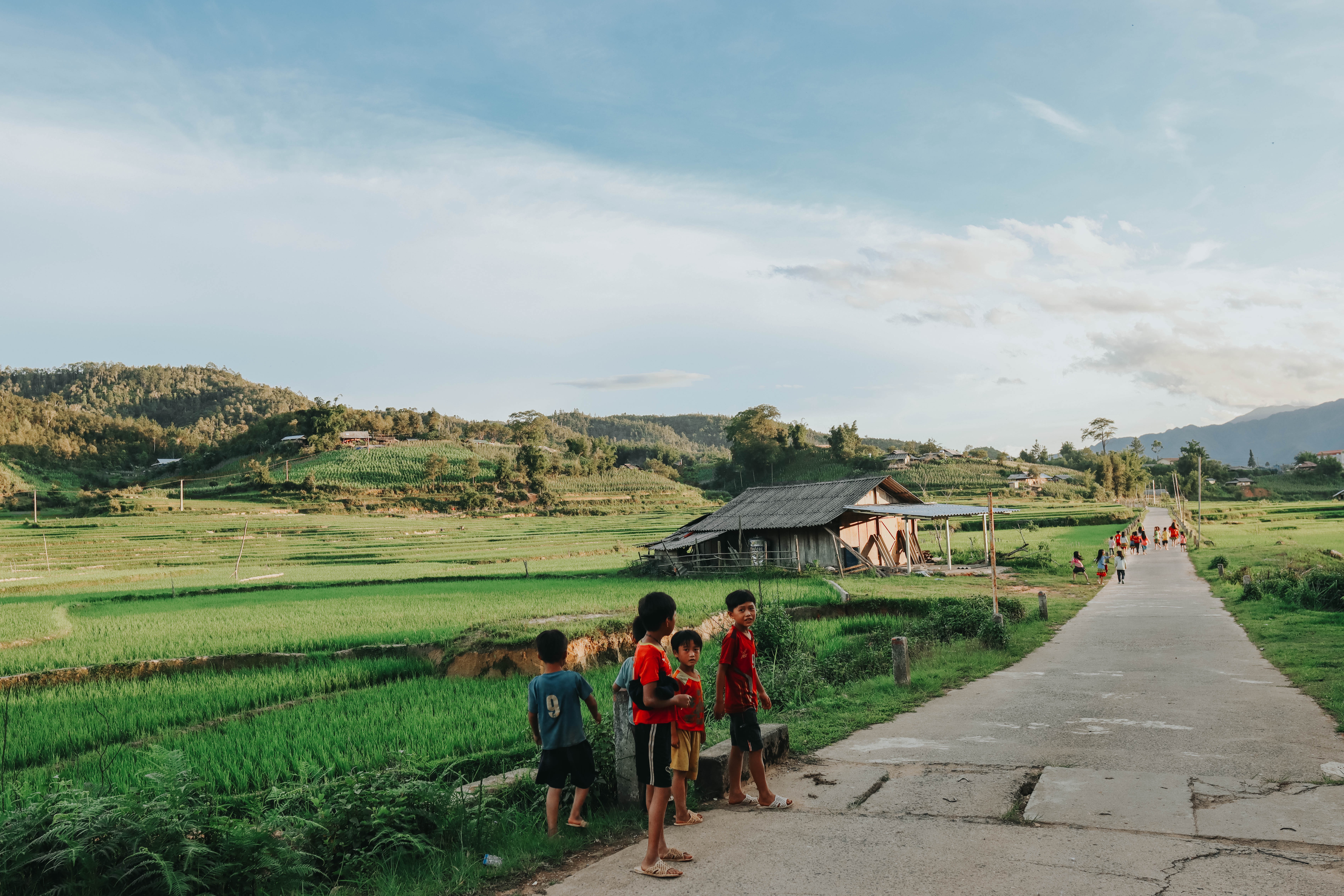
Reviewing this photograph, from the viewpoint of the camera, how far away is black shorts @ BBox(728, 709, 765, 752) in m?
5.73

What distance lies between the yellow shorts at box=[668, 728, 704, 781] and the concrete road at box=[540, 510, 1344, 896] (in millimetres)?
433

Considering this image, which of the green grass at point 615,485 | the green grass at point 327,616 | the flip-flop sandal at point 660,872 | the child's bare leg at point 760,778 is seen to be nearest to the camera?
the flip-flop sandal at point 660,872

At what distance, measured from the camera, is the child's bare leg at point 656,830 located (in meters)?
4.61

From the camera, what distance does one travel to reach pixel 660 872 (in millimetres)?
4473

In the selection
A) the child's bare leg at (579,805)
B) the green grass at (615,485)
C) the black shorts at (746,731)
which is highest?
the green grass at (615,485)

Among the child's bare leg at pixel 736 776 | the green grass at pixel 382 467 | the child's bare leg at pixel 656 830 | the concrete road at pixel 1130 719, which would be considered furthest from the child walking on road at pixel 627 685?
the green grass at pixel 382 467

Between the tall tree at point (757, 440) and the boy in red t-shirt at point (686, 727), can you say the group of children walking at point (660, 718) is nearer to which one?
the boy in red t-shirt at point (686, 727)

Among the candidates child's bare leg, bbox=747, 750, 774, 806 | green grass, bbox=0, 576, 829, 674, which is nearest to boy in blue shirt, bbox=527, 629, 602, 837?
child's bare leg, bbox=747, 750, 774, 806

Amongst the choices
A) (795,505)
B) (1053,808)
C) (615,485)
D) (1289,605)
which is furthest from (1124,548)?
(615,485)

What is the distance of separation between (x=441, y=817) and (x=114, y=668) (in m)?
11.1

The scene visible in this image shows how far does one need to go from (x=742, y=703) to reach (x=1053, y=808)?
2.23 meters

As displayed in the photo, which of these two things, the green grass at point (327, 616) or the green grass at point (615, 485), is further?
the green grass at point (615, 485)

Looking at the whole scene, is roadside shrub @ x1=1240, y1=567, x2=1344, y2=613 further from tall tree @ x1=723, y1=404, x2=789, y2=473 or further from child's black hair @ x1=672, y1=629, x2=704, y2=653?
tall tree @ x1=723, y1=404, x2=789, y2=473

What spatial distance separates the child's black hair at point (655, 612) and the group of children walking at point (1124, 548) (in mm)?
25254
